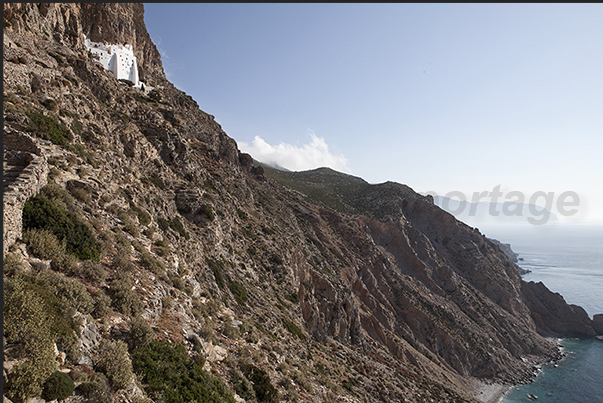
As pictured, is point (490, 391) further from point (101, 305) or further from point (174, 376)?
point (101, 305)

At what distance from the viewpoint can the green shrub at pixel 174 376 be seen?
921 cm

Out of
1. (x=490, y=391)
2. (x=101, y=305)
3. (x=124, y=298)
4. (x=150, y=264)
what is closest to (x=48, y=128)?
(x=150, y=264)

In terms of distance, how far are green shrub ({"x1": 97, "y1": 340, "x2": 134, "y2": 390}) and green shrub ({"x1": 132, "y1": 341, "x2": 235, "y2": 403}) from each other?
0.74 m

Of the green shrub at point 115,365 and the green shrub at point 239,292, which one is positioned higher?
the green shrub at point 115,365

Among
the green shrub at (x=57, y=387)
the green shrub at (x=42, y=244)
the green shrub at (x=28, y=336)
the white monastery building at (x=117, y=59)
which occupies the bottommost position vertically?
the green shrub at (x=57, y=387)

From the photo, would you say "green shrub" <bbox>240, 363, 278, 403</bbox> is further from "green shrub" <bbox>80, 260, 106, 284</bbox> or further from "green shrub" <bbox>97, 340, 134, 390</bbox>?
"green shrub" <bbox>80, 260, 106, 284</bbox>

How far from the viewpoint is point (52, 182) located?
1320cm

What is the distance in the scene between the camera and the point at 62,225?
447 inches

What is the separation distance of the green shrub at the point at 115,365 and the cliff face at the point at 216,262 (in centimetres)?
11

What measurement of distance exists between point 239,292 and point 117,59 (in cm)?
4342

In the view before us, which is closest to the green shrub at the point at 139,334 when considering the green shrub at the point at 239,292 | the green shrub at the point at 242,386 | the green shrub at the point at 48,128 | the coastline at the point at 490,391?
the green shrub at the point at 242,386

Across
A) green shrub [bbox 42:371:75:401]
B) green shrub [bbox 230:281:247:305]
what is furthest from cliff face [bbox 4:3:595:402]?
green shrub [bbox 42:371:75:401]

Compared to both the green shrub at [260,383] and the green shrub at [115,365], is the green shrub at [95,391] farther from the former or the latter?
the green shrub at [260,383]

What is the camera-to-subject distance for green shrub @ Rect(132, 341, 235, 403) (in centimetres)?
921
